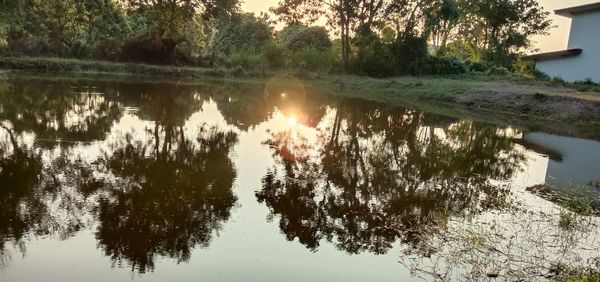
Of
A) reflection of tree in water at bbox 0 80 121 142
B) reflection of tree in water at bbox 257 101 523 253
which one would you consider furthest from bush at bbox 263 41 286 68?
reflection of tree in water at bbox 257 101 523 253

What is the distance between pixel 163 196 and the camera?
7125 mm

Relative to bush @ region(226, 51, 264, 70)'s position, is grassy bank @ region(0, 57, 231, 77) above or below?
below

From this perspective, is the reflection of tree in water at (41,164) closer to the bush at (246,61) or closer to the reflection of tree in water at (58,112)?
the reflection of tree in water at (58,112)

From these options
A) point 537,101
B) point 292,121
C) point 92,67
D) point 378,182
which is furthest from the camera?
point 92,67

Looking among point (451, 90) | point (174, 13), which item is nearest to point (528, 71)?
point (451, 90)

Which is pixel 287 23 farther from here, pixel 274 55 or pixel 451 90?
pixel 451 90

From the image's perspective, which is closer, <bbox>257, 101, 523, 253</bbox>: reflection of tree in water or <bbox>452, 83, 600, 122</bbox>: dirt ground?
<bbox>257, 101, 523, 253</bbox>: reflection of tree in water

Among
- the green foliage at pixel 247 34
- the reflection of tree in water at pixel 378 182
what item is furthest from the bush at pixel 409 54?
the reflection of tree in water at pixel 378 182

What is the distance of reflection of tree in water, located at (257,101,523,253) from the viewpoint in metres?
6.53

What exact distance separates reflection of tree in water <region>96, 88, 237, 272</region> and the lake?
3cm

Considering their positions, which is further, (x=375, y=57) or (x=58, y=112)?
(x=375, y=57)

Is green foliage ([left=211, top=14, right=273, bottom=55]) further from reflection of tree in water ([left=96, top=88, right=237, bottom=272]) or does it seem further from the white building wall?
reflection of tree in water ([left=96, top=88, right=237, bottom=272])

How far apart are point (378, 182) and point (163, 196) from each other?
4.28m

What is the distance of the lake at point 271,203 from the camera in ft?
17.1
